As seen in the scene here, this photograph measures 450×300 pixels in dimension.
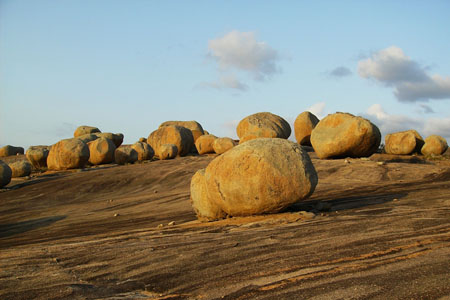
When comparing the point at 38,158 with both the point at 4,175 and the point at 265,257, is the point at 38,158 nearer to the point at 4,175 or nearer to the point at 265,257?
the point at 4,175

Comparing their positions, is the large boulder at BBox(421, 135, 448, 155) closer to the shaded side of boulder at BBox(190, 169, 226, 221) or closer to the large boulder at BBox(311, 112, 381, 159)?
the large boulder at BBox(311, 112, 381, 159)

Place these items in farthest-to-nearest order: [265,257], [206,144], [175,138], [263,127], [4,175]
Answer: [175,138], [206,144], [263,127], [4,175], [265,257]

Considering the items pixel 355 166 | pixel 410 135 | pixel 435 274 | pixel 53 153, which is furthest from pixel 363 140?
pixel 53 153

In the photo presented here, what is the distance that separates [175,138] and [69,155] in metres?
6.65

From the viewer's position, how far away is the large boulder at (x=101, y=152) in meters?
24.2

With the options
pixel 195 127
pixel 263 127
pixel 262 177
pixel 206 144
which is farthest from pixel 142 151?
pixel 262 177

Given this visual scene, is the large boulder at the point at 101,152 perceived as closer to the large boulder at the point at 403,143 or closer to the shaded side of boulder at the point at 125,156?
the shaded side of boulder at the point at 125,156

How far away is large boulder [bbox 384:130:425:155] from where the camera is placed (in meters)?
23.7

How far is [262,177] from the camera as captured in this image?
7.03 metres

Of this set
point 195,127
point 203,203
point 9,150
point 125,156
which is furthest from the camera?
point 9,150

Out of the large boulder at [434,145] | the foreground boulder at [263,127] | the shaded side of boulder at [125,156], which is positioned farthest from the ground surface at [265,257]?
the large boulder at [434,145]

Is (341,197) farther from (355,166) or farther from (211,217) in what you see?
(355,166)

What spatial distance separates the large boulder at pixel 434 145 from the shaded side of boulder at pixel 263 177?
20.0 m

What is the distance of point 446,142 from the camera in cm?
2538
